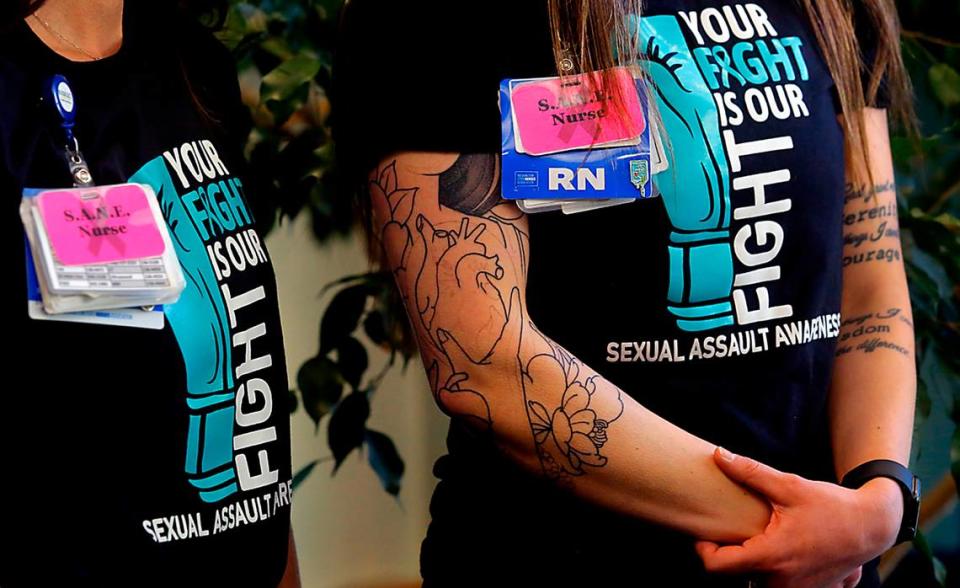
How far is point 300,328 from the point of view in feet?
6.76

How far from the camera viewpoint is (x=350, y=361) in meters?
1.44

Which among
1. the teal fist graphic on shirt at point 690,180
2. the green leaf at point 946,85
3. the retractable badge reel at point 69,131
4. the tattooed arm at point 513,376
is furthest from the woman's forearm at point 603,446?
the green leaf at point 946,85

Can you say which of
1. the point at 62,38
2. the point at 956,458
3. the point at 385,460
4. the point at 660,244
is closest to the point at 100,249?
the point at 62,38

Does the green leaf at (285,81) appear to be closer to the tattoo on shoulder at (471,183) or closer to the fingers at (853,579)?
the tattoo on shoulder at (471,183)

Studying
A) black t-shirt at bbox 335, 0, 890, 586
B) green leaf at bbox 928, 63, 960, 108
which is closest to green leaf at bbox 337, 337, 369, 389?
black t-shirt at bbox 335, 0, 890, 586

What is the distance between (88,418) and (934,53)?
1.26 meters

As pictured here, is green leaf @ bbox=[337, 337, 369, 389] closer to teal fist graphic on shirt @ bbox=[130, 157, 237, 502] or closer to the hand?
teal fist graphic on shirt @ bbox=[130, 157, 237, 502]

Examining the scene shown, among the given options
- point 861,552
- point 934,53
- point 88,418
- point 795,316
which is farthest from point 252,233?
point 934,53

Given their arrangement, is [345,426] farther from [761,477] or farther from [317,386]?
[761,477]

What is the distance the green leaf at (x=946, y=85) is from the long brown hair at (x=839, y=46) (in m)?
0.24

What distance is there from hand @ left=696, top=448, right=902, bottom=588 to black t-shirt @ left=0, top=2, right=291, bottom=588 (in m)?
0.40

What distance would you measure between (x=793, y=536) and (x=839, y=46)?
48 centimetres

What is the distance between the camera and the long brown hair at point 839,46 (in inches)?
36.0

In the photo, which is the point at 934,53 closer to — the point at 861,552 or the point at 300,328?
the point at 861,552
